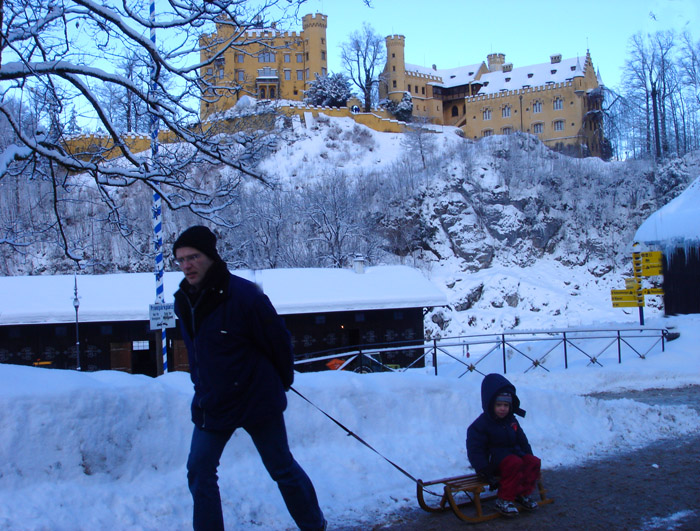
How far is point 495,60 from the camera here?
3317 inches

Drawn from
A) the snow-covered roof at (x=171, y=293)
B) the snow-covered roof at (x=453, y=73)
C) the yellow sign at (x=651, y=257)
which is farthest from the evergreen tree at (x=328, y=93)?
the yellow sign at (x=651, y=257)

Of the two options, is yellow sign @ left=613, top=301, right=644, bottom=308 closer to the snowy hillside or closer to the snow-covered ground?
the snow-covered ground

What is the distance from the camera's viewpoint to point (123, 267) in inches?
1681

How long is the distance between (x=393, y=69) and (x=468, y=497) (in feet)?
252

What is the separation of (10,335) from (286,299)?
27.5ft

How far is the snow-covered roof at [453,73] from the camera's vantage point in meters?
80.8

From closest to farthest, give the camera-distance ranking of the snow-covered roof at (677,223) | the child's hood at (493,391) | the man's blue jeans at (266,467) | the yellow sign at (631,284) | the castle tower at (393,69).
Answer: the man's blue jeans at (266,467) < the child's hood at (493,391) < the yellow sign at (631,284) < the snow-covered roof at (677,223) < the castle tower at (393,69)

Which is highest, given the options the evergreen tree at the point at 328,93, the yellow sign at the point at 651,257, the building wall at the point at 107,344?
the evergreen tree at the point at 328,93

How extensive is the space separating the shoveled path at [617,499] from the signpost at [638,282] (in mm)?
13585

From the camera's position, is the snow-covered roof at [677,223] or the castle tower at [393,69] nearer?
the snow-covered roof at [677,223]

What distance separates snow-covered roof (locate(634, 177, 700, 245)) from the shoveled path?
50.9 ft

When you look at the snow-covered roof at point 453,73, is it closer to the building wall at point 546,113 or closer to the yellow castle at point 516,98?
the yellow castle at point 516,98

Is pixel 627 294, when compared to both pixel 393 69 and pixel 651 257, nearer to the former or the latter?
pixel 651 257

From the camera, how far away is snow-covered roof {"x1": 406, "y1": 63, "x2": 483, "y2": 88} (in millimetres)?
80838
